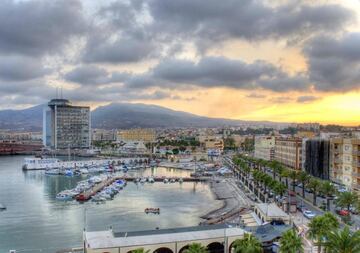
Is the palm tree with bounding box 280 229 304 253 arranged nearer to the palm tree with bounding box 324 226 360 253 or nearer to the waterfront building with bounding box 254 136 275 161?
the palm tree with bounding box 324 226 360 253

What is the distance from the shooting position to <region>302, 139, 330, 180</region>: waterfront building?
37234 millimetres

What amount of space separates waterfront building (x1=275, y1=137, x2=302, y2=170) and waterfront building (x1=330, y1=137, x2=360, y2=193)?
11.9 m

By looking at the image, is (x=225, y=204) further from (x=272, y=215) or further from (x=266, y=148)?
(x=266, y=148)

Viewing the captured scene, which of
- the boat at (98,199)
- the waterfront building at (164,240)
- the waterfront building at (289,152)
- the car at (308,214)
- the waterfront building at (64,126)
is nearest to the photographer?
the waterfront building at (164,240)

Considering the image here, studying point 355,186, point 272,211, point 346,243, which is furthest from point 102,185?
point 346,243

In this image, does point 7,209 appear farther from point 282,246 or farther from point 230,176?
point 230,176

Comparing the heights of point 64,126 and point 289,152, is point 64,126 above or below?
above

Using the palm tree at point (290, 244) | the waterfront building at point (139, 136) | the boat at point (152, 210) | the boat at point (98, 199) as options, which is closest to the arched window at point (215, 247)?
the palm tree at point (290, 244)

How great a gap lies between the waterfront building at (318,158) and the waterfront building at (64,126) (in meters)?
72.1

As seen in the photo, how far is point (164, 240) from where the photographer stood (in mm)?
14898

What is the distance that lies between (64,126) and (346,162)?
3303 inches

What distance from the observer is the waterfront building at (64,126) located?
105812mm

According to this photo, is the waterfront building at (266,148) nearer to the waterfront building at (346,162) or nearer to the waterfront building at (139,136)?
the waterfront building at (346,162)

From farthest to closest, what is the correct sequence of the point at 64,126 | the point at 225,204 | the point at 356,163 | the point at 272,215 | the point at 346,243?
the point at 64,126, the point at 225,204, the point at 356,163, the point at 272,215, the point at 346,243
